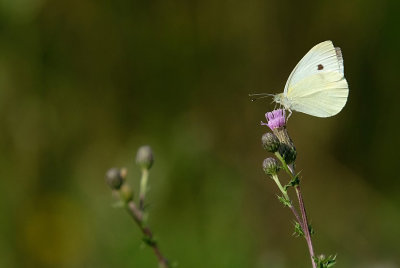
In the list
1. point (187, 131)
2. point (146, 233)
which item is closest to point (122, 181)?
point (146, 233)

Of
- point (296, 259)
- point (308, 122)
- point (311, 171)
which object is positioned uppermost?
point (308, 122)

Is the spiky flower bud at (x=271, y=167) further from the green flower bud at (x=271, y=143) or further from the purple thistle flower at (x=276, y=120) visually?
the purple thistle flower at (x=276, y=120)

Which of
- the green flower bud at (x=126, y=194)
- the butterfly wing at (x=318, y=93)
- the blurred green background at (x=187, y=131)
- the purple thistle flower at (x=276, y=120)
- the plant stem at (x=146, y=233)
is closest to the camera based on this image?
the plant stem at (x=146, y=233)

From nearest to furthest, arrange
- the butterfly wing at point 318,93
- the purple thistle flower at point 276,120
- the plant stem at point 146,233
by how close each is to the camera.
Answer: the plant stem at point 146,233
the purple thistle flower at point 276,120
the butterfly wing at point 318,93

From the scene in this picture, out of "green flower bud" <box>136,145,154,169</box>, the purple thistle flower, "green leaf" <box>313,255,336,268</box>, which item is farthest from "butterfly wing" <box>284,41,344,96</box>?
"green leaf" <box>313,255,336,268</box>

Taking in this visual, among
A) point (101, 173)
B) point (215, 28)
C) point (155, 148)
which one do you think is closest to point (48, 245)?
point (101, 173)

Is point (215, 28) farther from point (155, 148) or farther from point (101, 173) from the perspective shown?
point (101, 173)

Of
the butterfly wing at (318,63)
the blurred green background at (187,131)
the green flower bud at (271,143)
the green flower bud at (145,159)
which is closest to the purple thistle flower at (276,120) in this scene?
the green flower bud at (271,143)
